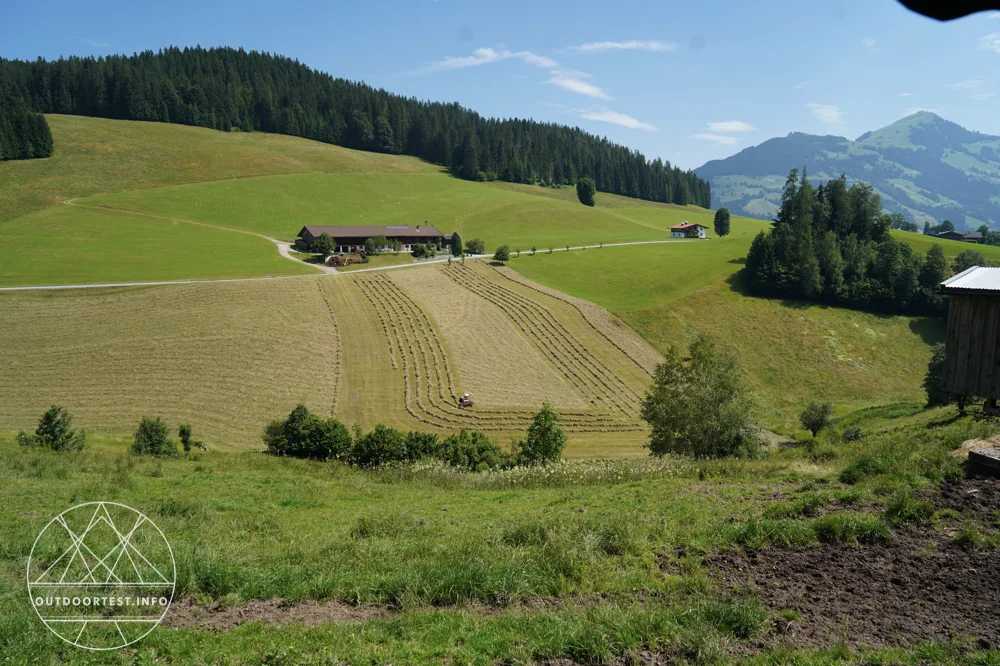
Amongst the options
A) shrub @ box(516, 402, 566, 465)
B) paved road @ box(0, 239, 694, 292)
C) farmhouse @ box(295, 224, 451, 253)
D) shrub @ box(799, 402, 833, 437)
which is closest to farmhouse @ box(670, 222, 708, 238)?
paved road @ box(0, 239, 694, 292)

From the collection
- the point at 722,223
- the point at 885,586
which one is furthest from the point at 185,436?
the point at 722,223

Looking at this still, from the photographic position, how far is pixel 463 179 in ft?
558

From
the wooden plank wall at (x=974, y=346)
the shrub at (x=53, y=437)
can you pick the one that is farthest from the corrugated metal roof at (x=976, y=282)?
the shrub at (x=53, y=437)

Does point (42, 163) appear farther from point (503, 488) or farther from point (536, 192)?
point (503, 488)

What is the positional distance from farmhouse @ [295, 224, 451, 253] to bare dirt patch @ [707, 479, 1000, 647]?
299 ft

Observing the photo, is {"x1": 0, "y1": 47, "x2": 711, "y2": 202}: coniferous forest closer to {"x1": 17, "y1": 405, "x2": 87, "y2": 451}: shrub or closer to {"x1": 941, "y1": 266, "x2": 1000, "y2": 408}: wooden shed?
{"x1": 17, "y1": 405, "x2": 87, "y2": 451}: shrub

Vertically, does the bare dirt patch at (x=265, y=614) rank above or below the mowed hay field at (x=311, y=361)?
above

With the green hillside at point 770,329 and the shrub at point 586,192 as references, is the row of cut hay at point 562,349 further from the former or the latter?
the shrub at point 586,192

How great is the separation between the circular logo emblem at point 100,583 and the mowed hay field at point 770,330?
51.3m

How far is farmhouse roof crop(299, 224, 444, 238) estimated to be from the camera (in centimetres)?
9788

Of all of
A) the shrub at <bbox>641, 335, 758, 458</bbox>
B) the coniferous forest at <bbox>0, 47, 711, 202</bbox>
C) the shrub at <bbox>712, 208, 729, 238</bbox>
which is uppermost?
the coniferous forest at <bbox>0, 47, 711, 202</bbox>

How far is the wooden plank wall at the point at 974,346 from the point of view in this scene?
460 inches

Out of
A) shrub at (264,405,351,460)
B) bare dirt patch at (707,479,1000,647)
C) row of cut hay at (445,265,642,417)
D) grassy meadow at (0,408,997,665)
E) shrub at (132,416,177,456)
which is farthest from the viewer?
row of cut hay at (445,265,642,417)

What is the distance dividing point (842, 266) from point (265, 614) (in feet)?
298
